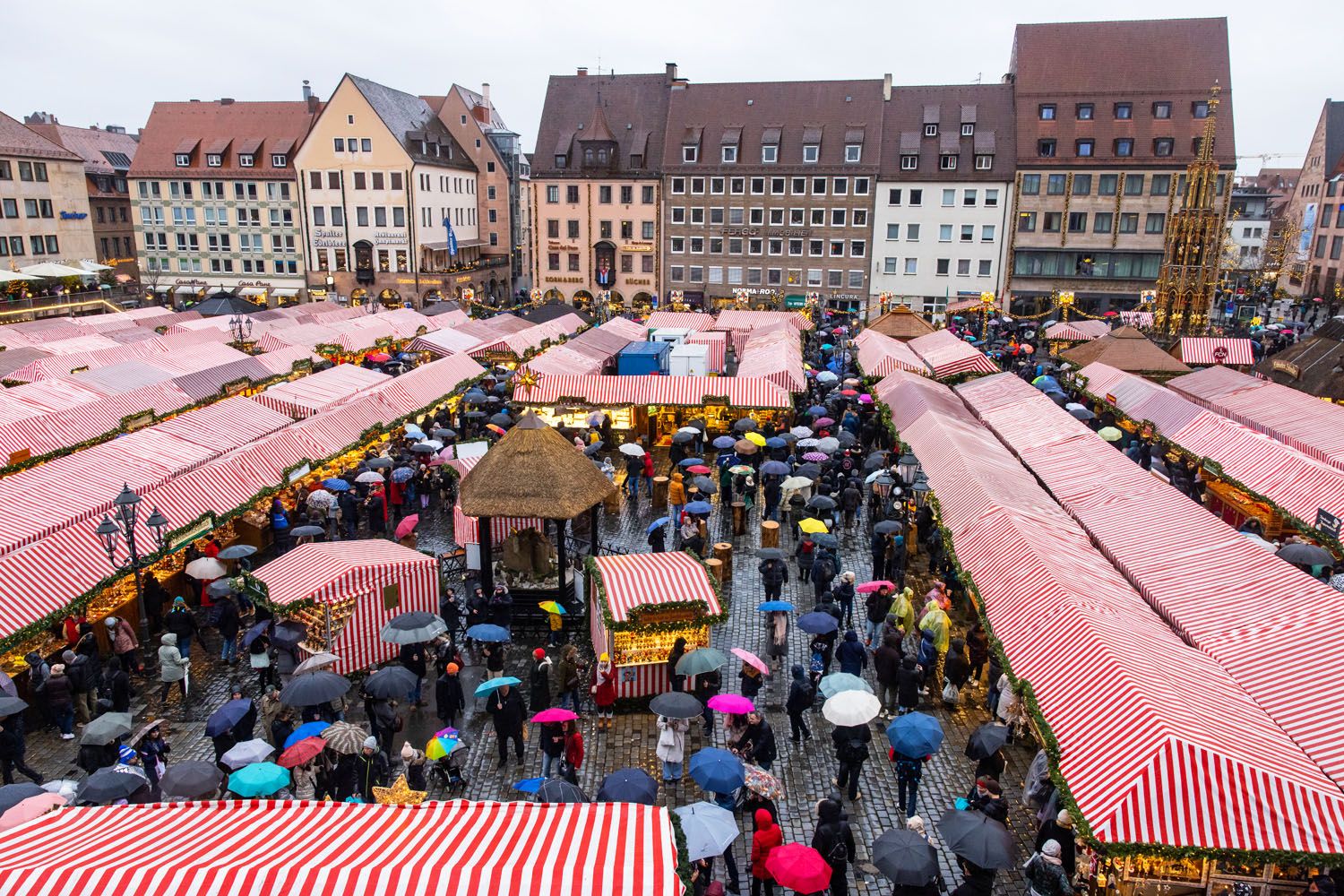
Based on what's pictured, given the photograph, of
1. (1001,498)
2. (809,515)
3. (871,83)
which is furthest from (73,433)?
(871,83)

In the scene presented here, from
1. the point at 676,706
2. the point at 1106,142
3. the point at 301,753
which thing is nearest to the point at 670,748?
the point at 676,706

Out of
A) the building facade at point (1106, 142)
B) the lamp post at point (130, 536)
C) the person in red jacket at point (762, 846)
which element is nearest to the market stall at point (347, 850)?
the person in red jacket at point (762, 846)

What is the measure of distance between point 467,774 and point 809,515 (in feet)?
34.3

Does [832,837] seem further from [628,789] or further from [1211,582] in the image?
[1211,582]

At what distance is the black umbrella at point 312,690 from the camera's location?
38.7ft

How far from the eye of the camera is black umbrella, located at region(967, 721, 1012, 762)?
1110 cm

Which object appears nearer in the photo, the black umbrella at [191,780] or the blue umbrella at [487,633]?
the black umbrella at [191,780]

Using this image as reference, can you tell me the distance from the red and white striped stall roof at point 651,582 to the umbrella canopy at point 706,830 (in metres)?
4.52

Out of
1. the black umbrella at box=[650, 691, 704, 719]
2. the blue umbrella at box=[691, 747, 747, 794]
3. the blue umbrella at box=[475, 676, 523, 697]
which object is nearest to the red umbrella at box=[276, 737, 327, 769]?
the blue umbrella at box=[475, 676, 523, 697]

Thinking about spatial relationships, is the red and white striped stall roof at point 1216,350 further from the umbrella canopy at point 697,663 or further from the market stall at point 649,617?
the umbrella canopy at point 697,663

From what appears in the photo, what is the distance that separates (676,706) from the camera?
11398 mm

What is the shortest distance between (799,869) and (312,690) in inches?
264

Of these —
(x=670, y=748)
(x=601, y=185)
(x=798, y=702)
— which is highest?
(x=601, y=185)

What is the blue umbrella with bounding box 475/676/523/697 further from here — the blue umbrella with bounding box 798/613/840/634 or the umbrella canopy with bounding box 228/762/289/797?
the blue umbrella with bounding box 798/613/840/634
